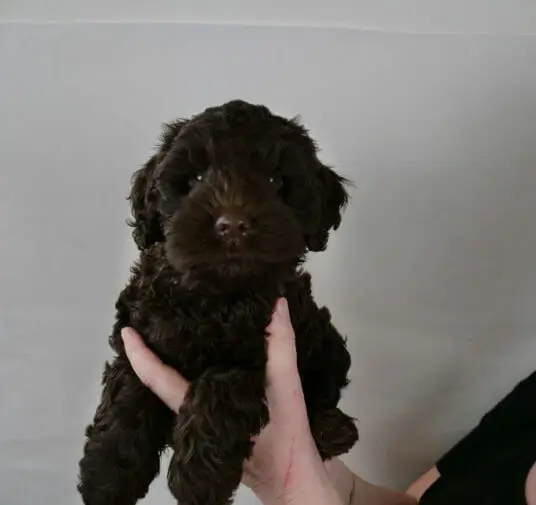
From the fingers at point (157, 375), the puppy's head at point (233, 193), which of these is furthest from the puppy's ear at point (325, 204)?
the fingers at point (157, 375)

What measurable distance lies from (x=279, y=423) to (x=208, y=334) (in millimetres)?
256

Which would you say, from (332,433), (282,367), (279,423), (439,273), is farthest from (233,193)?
(439,273)

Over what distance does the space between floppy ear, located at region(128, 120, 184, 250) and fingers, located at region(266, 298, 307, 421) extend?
284 mm

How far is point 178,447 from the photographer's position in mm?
1268

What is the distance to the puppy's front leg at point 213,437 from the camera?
1.22 m

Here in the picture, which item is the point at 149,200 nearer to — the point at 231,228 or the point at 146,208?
the point at 146,208

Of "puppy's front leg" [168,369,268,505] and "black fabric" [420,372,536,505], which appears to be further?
"black fabric" [420,372,536,505]

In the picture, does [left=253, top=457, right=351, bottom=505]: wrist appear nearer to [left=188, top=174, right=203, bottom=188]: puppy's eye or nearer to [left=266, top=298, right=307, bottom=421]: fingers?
[left=266, top=298, right=307, bottom=421]: fingers

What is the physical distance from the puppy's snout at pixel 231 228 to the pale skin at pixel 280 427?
24 centimetres

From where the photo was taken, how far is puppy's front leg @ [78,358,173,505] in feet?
4.34


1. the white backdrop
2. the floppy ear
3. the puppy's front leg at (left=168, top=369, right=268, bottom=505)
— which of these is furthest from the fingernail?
the white backdrop

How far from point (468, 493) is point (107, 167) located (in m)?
1.24

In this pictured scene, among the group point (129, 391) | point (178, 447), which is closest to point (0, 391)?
point (129, 391)

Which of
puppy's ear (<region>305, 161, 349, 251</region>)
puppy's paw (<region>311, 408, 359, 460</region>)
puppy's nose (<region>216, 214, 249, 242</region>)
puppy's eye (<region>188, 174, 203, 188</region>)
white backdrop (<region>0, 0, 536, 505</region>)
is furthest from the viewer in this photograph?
white backdrop (<region>0, 0, 536, 505</region>)
